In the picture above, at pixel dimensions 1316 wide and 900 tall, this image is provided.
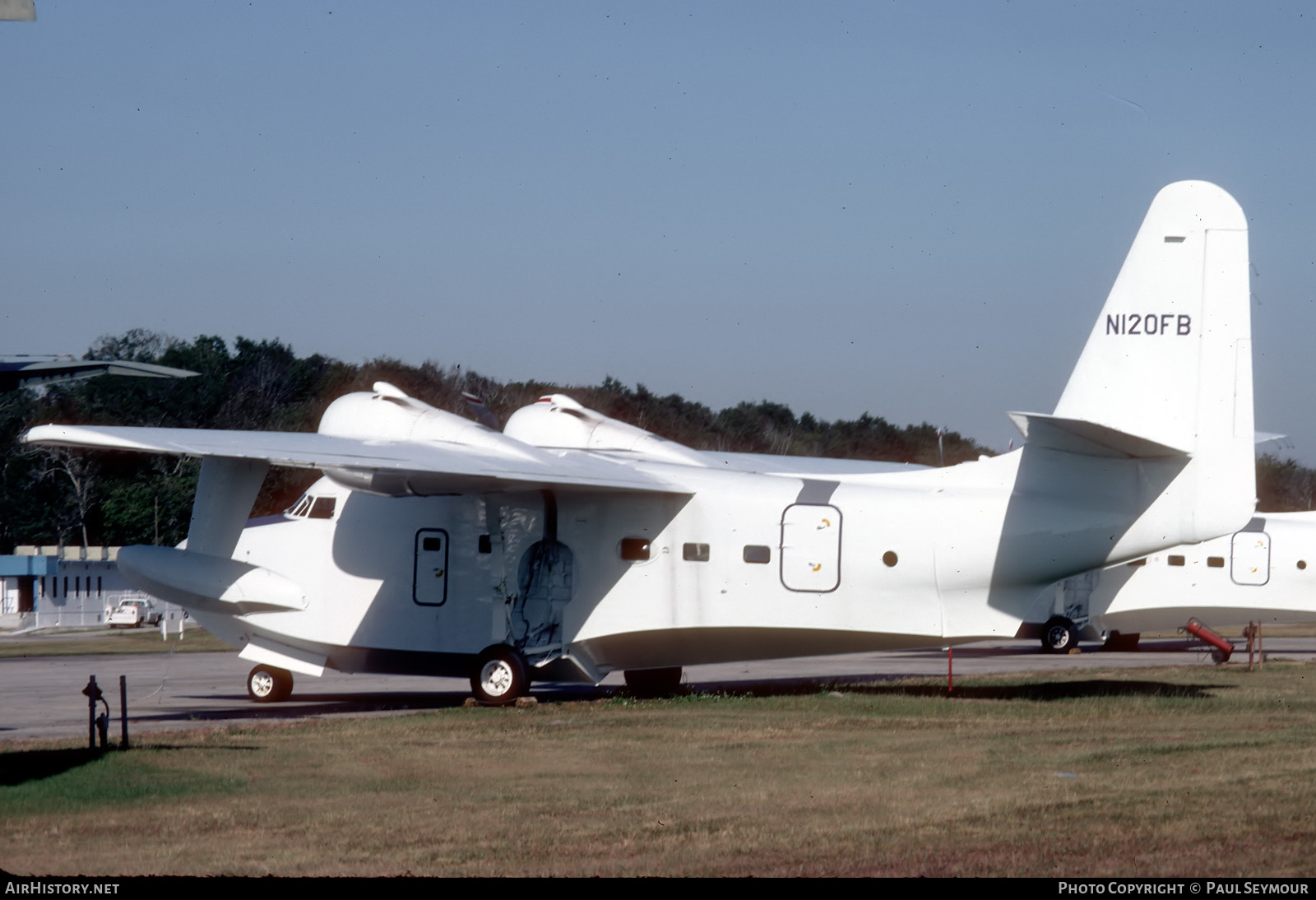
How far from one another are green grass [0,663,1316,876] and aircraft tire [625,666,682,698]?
8.84ft

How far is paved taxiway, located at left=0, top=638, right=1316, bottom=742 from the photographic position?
702 inches

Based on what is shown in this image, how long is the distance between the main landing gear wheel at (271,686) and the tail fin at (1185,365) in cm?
1081

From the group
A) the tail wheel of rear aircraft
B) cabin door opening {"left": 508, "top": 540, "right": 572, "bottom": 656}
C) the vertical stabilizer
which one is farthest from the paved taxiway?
the vertical stabilizer

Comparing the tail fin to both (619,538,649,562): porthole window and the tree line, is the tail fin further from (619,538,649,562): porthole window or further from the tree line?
the tree line

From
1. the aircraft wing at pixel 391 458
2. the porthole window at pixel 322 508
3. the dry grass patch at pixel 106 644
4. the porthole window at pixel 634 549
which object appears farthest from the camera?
the dry grass patch at pixel 106 644

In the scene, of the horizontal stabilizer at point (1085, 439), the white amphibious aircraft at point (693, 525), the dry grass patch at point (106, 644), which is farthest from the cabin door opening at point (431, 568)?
the dry grass patch at point (106, 644)

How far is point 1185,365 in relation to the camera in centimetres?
1558

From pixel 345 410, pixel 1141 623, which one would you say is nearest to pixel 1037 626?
pixel 1141 623

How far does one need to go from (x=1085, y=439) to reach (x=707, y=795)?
23.3 feet

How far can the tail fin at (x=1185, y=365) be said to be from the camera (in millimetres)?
15312

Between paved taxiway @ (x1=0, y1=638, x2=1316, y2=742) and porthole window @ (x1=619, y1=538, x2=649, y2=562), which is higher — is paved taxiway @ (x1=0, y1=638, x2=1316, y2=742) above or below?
below

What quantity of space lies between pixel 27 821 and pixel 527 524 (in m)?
8.91

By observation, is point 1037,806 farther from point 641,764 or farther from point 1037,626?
point 1037,626

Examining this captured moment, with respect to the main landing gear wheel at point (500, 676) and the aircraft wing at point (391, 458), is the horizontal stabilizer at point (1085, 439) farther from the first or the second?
the main landing gear wheel at point (500, 676)
